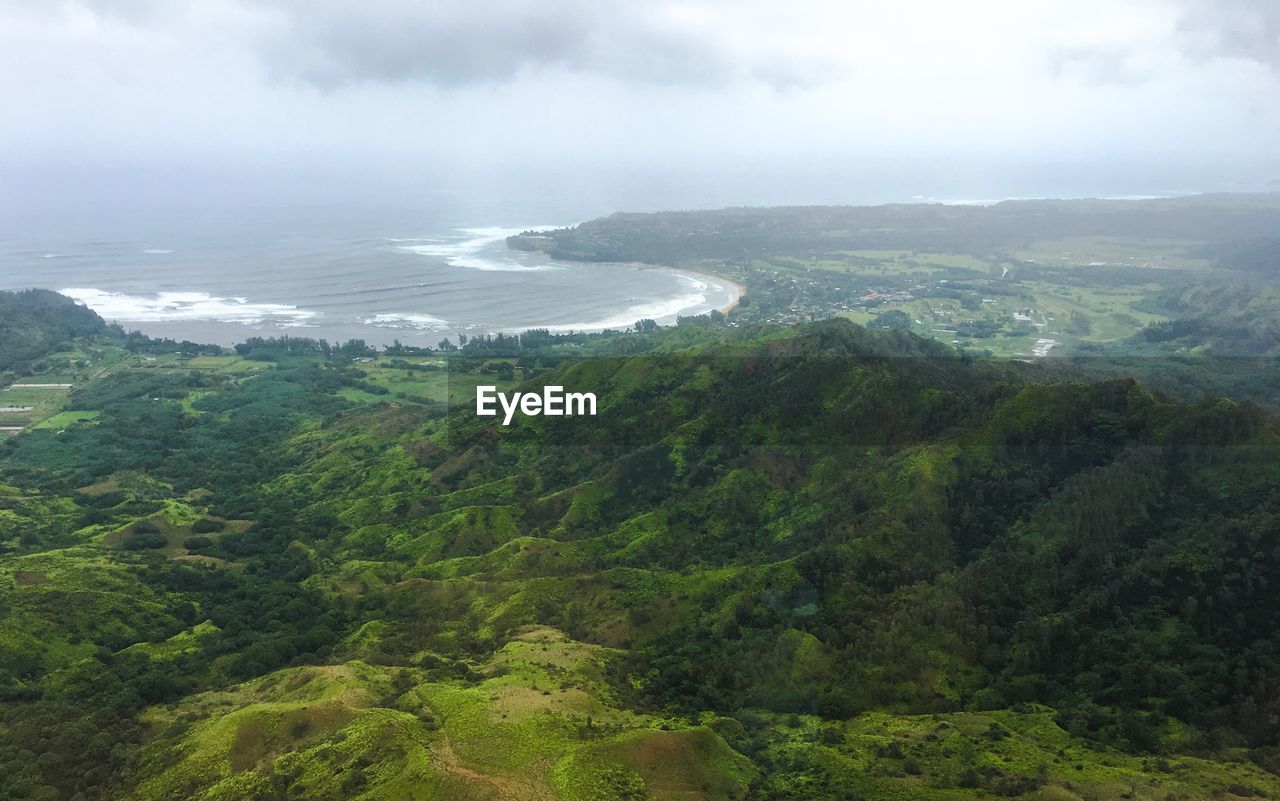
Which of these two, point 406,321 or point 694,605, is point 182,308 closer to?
point 406,321

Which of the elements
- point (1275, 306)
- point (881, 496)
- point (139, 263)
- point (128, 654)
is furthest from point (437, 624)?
point (139, 263)

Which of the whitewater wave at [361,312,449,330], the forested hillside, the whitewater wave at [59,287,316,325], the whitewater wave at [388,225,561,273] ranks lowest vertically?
the forested hillside

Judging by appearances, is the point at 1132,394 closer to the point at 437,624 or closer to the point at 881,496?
the point at 881,496

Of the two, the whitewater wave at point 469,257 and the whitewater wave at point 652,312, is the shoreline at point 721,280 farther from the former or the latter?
the whitewater wave at point 469,257

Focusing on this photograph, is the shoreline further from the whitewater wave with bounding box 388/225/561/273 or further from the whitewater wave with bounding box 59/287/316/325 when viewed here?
the whitewater wave with bounding box 59/287/316/325

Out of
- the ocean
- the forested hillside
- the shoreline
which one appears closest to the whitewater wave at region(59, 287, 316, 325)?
the ocean

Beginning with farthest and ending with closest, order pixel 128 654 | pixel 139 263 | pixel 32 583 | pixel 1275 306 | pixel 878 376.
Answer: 1. pixel 139 263
2. pixel 1275 306
3. pixel 878 376
4. pixel 32 583
5. pixel 128 654
